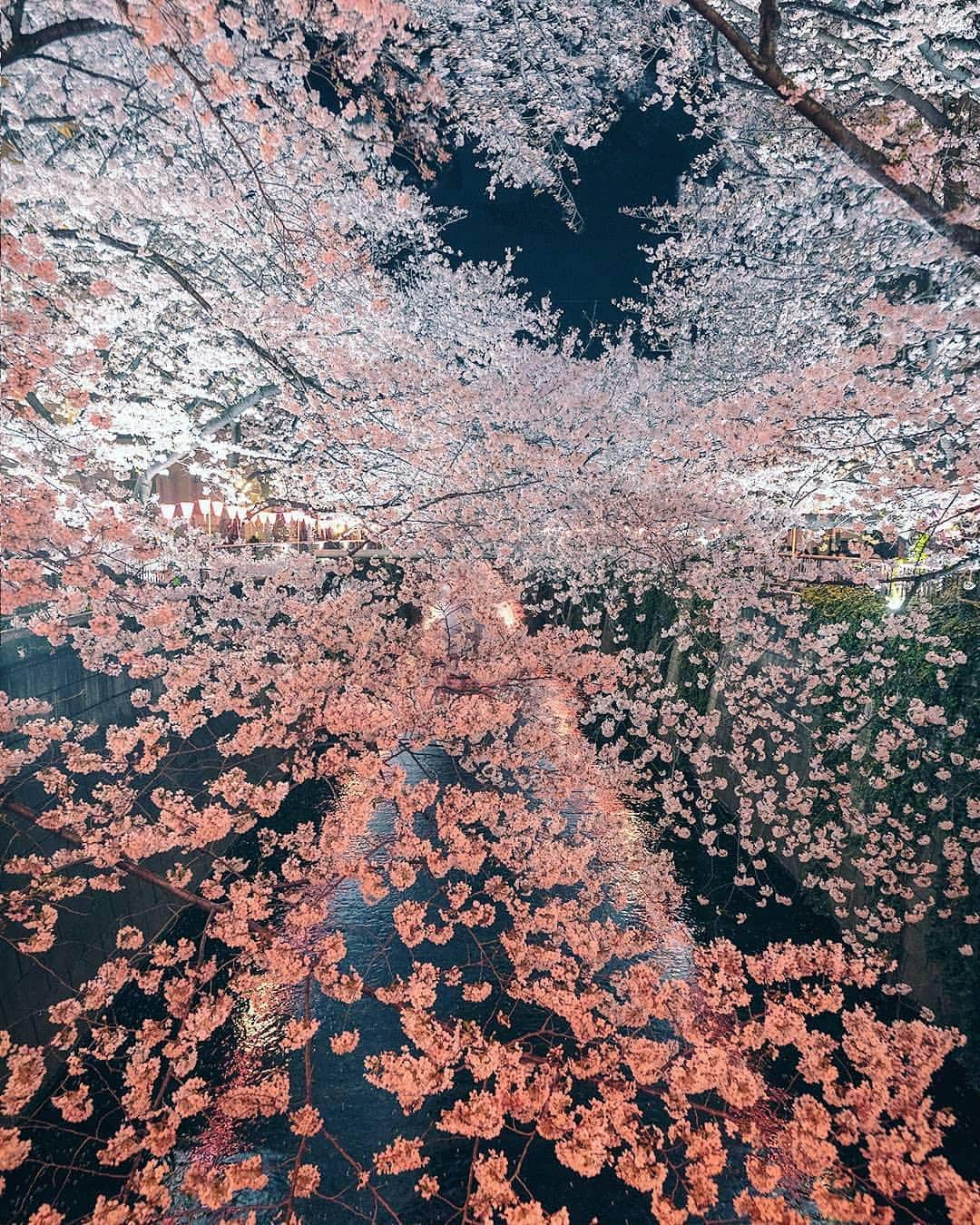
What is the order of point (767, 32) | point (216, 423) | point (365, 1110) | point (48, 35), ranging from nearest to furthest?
1. point (767, 32)
2. point (48, 35)
3. point (365, 1110)
4. point (216, 423)

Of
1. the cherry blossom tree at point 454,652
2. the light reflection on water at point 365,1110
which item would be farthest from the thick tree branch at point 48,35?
the light reflection on water at point 365,1110

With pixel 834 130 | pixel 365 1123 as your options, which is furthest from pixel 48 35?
pixel 365 1123

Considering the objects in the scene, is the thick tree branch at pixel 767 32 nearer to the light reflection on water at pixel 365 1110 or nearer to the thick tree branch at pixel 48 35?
the thick tree branch at pixel 48 35

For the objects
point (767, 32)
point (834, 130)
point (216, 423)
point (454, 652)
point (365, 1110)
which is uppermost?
point (767, 32)

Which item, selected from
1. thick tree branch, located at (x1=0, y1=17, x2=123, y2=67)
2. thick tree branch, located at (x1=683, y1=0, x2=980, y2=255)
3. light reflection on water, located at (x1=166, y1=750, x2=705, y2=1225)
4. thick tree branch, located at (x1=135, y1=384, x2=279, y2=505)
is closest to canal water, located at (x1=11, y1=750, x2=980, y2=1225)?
light reflection on water, located at (x1=166, y1=750, x2=705, y2=1225)

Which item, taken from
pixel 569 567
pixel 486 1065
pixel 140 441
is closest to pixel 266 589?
pixel 140 441

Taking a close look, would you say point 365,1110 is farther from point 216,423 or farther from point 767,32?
point 216,423

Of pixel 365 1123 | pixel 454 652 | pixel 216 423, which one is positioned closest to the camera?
pixel 365 1123

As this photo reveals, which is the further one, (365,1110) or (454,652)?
(454,652)

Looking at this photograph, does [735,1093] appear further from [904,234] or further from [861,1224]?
[904,234]
